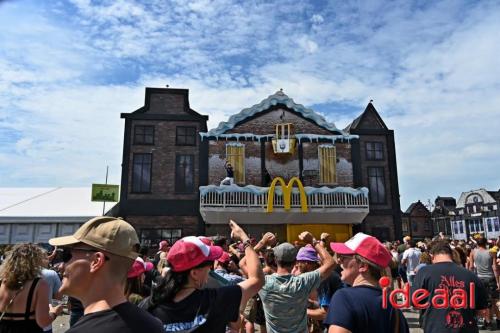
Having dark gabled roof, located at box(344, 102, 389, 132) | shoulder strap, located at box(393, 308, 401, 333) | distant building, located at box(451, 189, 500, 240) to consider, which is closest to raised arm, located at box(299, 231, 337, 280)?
shoulder strap, located at box(393, 308, 401, 333)

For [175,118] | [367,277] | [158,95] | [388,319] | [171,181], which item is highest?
[158,95]

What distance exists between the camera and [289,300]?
3615 mm

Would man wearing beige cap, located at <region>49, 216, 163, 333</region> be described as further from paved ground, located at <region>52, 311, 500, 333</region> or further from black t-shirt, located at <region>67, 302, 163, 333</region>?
paved ground, located at <region>52, 311, 500, 333</region>

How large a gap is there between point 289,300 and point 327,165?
18205mm

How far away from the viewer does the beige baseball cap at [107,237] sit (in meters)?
1.67

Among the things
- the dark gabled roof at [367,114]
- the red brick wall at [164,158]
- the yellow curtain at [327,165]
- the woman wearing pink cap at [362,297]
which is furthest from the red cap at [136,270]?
the dark gabled roof at [367,114]

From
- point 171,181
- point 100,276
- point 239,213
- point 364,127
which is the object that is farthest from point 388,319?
point 364,127

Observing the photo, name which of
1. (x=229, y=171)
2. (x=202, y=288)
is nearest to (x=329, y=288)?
(x=202, y=288)

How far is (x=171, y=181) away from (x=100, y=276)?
18670 mm

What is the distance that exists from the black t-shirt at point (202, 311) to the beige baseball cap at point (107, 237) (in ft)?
2.51

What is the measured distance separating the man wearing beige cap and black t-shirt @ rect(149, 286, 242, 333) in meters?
0.70

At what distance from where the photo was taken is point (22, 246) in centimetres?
335

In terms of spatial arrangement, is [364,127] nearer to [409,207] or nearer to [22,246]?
[22,246]

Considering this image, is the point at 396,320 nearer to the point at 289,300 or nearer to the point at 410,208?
the point at 289,300
